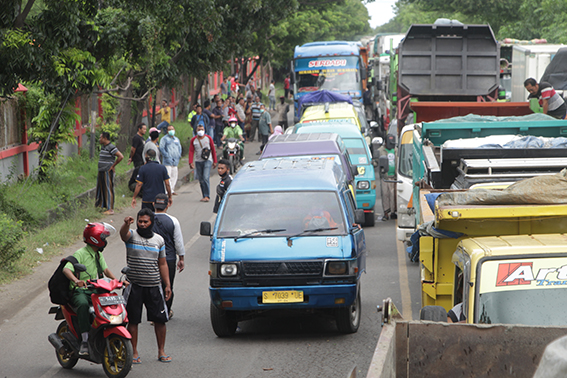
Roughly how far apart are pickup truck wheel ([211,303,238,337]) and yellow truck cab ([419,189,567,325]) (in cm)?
280

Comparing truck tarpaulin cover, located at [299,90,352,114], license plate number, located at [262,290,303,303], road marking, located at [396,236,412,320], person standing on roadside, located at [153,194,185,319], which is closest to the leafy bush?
person standing on roadside, located at [153,194,185,319]

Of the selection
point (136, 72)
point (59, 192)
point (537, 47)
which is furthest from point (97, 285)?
point (537, 47)

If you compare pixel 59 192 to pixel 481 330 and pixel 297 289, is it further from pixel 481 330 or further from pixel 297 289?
pixel 481 330

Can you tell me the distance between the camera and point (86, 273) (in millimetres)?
7000

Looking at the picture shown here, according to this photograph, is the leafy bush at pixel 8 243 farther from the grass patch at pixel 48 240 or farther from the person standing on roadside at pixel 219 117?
the person standing on roadside at pixel 219 117

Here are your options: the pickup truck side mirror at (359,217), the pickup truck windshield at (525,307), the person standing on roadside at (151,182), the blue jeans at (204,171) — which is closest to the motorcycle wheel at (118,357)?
the pickup truck windshield at (525,307)

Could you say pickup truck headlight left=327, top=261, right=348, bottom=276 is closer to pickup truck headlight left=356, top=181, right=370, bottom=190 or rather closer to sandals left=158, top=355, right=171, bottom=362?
sandals left=158, top=355, right=171, bottom=362

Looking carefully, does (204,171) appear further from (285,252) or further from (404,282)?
(285,252)

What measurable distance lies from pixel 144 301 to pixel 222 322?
3.71ft

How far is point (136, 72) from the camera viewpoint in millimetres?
20484

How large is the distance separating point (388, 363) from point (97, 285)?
3.36m

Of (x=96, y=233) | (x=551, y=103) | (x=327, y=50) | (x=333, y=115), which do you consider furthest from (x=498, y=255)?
(x=327, y=50)

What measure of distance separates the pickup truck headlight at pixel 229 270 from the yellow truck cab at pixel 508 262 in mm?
2329

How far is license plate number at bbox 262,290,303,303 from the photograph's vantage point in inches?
307
